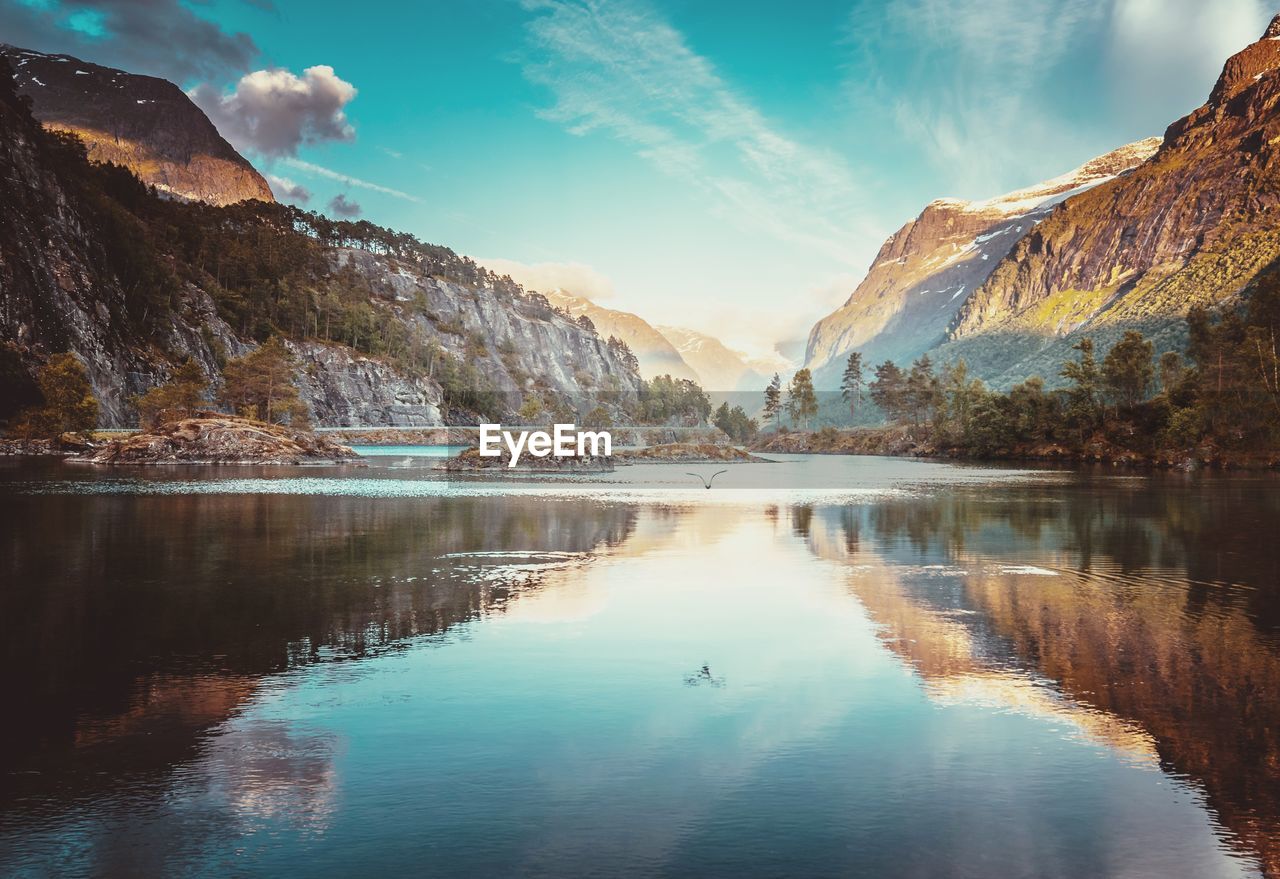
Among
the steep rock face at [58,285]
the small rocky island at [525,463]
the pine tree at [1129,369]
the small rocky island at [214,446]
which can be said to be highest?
the steep rock face at [58,285]

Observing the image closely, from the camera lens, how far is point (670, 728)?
1257 cm

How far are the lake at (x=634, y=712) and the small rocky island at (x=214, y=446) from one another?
78371mm

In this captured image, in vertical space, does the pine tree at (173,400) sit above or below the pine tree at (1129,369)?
below

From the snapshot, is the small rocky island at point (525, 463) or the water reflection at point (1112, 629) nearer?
the water reflection at point (1112, 629)

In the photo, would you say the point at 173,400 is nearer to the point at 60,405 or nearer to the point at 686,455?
the point at 60,405

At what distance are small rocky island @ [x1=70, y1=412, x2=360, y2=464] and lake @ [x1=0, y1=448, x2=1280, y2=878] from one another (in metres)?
78.4

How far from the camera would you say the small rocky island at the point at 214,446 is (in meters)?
101

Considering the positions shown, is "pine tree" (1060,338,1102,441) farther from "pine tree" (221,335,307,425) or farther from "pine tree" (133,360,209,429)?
"pine tree" (133,360,209,429)

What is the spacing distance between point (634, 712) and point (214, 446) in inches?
4226

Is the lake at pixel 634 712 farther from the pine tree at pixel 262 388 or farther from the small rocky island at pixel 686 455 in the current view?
the small rocky island at pixel 686 455

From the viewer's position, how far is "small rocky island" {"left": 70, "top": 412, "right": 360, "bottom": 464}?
101 metres

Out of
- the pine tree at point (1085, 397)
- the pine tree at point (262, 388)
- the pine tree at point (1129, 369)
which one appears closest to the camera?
the pine tree at point (1129, 369)

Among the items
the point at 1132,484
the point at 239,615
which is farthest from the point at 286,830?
the point at 1132,484

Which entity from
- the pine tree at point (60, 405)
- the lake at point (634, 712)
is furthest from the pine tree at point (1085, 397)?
the pine tree at point (60, 405)
